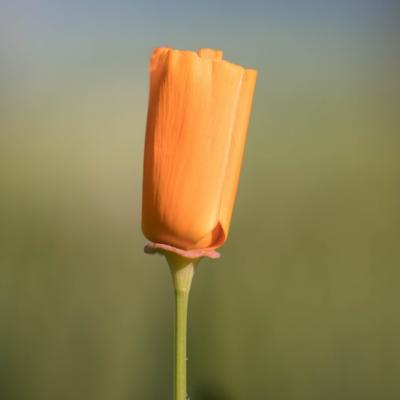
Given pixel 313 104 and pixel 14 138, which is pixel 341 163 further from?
pixel 14 138

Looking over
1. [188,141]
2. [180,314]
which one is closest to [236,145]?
[188,141]

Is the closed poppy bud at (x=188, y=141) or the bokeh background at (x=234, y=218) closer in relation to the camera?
the closed poppy bud at (x=188, y=141)

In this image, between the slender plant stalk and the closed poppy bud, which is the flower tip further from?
the slender plant stalk

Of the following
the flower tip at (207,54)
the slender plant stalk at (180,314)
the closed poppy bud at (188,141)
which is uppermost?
the flower tip at (207,54)

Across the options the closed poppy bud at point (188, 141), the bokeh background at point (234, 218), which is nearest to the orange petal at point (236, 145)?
the closed poppy bud at point (188, 141)

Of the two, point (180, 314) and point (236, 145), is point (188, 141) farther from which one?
point (180, 314)

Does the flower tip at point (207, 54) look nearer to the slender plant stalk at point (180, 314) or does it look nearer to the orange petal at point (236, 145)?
the orange petal at point (236, 145)
